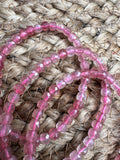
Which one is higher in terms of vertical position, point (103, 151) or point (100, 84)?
point (100, 84)

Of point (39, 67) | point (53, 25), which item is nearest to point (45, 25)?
point (53, 25)

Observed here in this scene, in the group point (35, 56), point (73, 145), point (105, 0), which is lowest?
point (73, 145)

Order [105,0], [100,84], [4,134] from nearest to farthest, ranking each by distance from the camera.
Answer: [4,134] < [100,84] < [105,0]

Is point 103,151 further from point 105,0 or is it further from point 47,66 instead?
point 105,0

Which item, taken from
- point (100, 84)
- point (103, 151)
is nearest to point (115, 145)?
point (103, 151)

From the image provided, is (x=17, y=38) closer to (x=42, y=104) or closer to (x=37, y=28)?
(x=37, y=28)

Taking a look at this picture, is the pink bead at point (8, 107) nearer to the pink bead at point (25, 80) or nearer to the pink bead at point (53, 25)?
the pink bead at point (25, 80)

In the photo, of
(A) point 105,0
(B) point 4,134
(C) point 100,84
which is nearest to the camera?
(B) point 4,134
